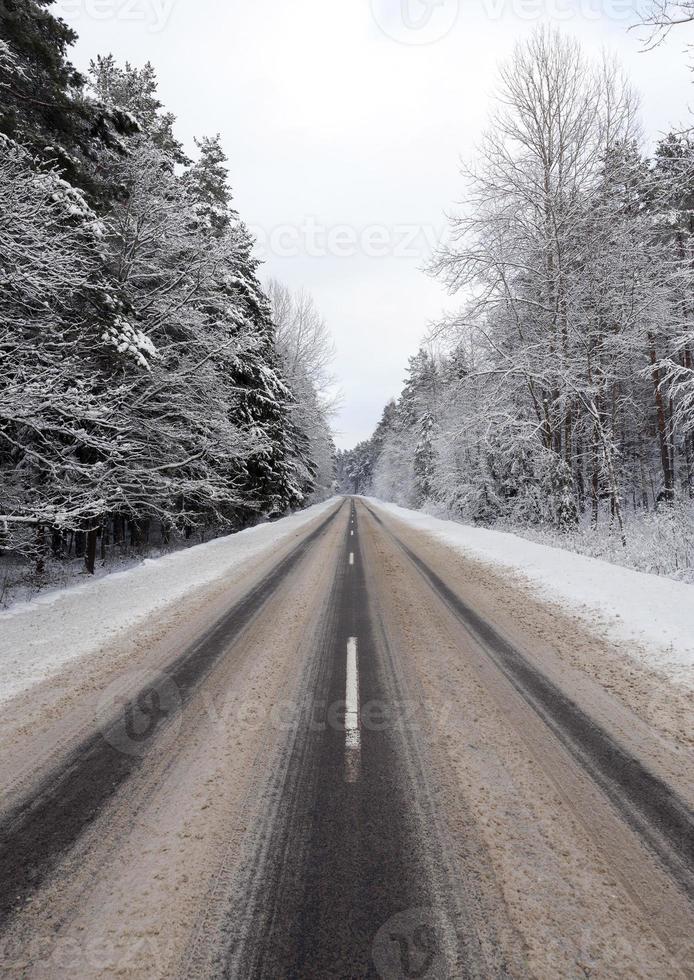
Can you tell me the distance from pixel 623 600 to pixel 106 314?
10.5 m

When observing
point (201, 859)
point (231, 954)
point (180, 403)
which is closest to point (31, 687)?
point (201, 859)

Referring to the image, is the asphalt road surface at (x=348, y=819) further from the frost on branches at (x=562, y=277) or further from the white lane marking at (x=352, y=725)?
the frost on branches at (x=562, y=277)

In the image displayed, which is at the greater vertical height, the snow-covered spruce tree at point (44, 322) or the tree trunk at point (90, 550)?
the snow-covered spruce tree at point (44, 322)

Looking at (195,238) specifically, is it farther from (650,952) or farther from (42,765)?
(650,952)

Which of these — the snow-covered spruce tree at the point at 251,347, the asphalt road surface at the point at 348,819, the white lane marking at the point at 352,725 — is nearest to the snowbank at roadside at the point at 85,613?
the asphalt road surface at the point at 348,819

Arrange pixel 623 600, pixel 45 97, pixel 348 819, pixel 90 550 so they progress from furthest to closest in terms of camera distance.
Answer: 1. pixel 90 550
2. pixel 45 97
3. pixel 623 600
4. pixel 348 819

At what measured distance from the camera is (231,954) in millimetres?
1871

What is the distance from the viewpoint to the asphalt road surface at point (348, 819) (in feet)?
6.25

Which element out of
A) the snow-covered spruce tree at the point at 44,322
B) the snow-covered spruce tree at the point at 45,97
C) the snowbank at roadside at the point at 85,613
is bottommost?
the snowbank at roadside at the point at 85,613

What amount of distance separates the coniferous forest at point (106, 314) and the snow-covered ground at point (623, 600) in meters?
8.11

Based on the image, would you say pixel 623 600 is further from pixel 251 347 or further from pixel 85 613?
pixel 251 347

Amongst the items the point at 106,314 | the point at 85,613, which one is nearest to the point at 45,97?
the point at 106,314

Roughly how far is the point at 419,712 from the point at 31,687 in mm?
3954

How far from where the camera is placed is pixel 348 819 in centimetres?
266
